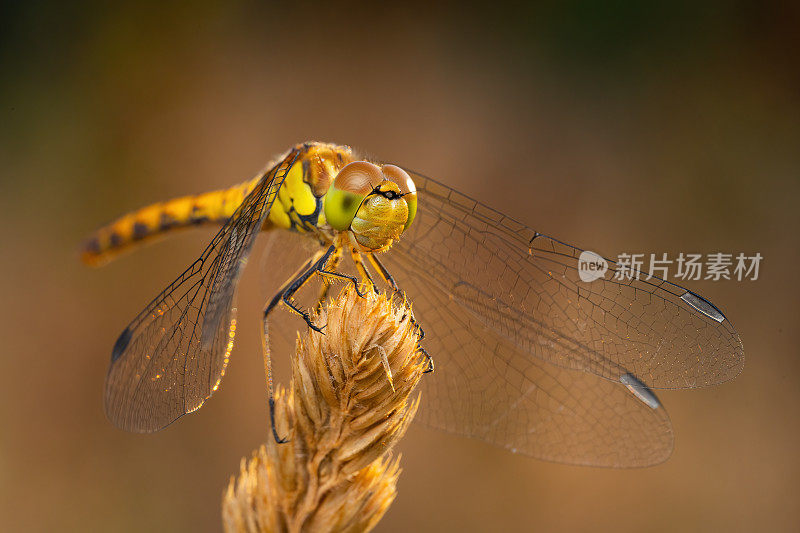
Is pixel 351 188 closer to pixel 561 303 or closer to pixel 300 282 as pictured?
pixel 300 282

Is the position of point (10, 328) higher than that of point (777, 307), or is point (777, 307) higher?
point (777, 307)

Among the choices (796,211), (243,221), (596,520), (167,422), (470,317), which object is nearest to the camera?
(167,422)

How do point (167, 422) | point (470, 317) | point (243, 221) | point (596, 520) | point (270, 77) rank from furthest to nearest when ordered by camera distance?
point (270, 77) < point (596, 520) < point (470, 317) < point (243, 221) < point (167, 422)

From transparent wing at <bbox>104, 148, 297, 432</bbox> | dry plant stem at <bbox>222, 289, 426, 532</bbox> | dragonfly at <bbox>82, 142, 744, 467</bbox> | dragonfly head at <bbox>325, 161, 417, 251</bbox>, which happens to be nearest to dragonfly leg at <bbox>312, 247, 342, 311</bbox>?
dragonfly at <bbox>82, 142, 744, 467</bbox>

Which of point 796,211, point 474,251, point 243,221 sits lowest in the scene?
point 243,221

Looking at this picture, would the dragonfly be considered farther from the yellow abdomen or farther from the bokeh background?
the bokeh background

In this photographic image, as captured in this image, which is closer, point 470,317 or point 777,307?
point 470,317

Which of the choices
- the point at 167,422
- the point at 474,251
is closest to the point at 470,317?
the point at 474,251

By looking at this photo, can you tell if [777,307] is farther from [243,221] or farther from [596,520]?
[243,221]
